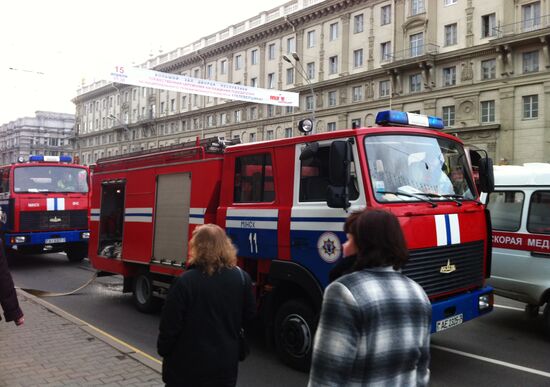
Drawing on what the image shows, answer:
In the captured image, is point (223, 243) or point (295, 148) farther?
point (295, 148)

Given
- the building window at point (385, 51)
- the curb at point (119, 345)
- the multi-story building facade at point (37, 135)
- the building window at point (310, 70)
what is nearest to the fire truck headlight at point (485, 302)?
the curb at point (119, 345)

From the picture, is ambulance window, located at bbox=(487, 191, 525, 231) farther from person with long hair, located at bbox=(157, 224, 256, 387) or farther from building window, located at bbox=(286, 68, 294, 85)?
building window, located at bbox=(286, 68, 294, 85)

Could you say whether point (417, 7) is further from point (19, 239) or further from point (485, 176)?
point (485, 176)

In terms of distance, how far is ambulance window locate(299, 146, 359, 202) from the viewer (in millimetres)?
5348

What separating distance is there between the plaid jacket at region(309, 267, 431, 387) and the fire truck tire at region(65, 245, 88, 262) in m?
14.6

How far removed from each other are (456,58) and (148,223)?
3788cm

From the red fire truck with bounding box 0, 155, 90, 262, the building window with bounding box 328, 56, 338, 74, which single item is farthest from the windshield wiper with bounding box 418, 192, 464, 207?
the building window with bounding box 328, 56, 338, 74

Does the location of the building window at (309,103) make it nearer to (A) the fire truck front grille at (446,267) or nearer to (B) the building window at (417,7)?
(B) the building window at (417,7)

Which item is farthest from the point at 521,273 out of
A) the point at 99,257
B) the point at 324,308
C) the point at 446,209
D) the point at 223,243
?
the point at 99,257

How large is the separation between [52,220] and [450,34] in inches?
1442

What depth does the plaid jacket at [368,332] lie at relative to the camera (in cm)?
202

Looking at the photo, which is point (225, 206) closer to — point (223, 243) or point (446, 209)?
point (446, 209)

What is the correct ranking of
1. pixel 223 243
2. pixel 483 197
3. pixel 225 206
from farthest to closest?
pixel 483 197
pixel 225 206
pixel 223 243

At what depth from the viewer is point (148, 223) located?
8.05m
